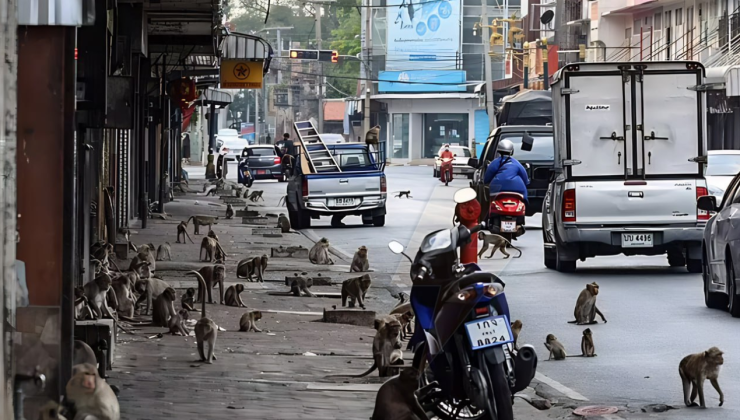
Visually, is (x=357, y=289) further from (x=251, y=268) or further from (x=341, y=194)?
(x=341, y=194)

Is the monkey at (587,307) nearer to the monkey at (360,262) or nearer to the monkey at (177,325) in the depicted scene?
the monkey at (177,325)

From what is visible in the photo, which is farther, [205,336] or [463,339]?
A: [205,336]

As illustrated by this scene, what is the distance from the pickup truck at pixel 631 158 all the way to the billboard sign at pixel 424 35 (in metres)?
73.0

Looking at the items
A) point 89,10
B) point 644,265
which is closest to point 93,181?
point 644,265

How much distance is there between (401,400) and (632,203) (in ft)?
38.3

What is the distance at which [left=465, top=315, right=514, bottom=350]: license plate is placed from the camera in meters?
7.64

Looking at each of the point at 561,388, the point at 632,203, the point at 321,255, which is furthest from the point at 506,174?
the point at 561,388

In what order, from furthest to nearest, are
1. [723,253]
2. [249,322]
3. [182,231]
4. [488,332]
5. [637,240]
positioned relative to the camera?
[182,231], [637,240], [723,253], [249,322], [488,332]

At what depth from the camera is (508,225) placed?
2312 cm

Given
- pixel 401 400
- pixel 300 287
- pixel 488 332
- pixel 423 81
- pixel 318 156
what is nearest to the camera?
pixel 401 400

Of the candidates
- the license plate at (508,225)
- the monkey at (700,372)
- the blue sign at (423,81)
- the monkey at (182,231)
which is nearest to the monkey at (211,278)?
the license plate at (508,225)

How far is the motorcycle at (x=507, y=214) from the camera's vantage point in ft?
76.0

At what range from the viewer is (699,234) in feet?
60.6

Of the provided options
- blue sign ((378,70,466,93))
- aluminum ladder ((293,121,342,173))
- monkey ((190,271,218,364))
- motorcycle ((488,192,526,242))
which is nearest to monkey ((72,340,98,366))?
monkey ((190,271,218,364))
